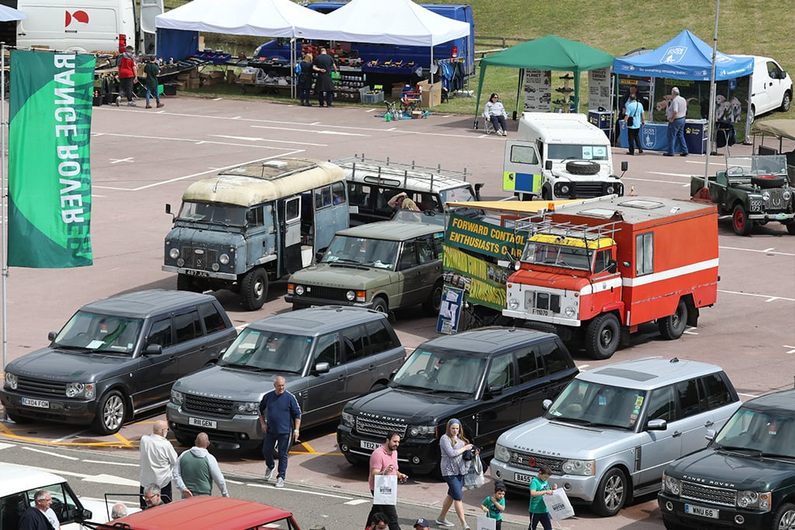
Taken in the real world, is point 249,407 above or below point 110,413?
above

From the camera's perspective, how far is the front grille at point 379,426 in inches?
746

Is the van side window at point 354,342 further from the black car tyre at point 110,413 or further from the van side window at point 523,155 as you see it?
the van side window at point 523,155

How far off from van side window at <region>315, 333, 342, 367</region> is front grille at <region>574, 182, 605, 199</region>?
597 inches

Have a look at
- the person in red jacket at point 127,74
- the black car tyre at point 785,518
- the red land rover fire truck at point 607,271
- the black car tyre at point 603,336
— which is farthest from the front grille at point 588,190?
the person in red jacket at point 127,74

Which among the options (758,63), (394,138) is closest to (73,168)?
(394,138)

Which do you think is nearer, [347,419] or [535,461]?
[535,461]

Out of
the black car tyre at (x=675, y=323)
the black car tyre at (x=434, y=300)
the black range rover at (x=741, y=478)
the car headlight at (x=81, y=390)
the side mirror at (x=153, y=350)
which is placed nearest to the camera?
the black range rover at (x=741, y=478)

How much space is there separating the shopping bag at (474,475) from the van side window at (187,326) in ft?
21.9

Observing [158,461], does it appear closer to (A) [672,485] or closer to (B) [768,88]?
(A) [672,485]

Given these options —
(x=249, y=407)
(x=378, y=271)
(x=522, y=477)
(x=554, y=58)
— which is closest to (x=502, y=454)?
(x=522, y=477)

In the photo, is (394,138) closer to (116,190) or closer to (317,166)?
(116,190)

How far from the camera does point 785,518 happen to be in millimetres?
16172

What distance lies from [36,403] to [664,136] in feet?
90.7

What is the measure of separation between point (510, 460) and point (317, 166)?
1318 centimetres
